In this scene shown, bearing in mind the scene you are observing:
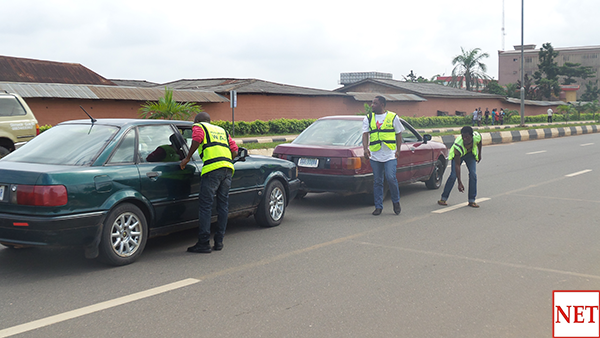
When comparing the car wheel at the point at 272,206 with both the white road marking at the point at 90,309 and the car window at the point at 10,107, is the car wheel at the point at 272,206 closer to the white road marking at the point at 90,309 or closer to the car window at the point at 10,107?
the white road marking at the point at 90,309

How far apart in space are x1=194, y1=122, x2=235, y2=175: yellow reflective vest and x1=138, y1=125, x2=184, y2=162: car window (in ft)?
0.97

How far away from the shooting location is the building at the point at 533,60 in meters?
95.9

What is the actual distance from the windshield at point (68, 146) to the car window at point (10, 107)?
7.39 meters

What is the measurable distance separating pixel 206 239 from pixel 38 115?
22450 mm

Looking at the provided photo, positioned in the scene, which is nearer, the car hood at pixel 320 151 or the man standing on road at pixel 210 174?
the man standing on road at pixel 210 174

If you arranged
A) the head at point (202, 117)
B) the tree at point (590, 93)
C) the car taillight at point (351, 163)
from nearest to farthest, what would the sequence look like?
the head at point (202, 117) → the car taillight at point (351, 163) → the tree at point (590, 93)

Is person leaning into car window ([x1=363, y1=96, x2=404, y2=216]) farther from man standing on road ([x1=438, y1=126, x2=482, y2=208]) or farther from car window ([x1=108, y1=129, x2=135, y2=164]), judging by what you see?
car window ([x1=108, y1=129, x2=135, y2=164])

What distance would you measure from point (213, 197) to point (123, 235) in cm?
106

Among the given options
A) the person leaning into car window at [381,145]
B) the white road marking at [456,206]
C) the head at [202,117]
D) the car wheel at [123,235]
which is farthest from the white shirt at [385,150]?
the car wheel at [123,235]

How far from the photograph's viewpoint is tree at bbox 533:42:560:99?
74875 millimetres

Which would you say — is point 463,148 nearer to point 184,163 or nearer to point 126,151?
point 184,163

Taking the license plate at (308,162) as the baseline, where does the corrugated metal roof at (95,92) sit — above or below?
above

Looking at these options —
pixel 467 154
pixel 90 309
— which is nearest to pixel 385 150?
pixel 467 154

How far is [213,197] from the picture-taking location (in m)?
6.19
